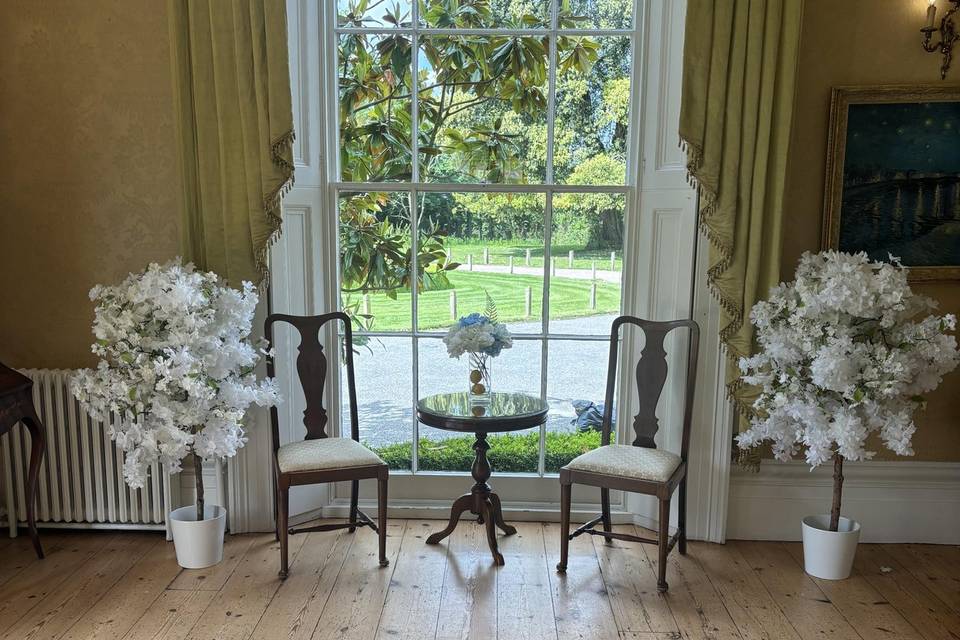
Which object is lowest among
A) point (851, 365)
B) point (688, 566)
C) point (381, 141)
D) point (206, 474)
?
point (688, 566)

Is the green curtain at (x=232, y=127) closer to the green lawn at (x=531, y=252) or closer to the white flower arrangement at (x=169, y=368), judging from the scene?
the white flower arrangement at (x=169, y=368)

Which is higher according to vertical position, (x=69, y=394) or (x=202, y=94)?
(x=202, y=94)

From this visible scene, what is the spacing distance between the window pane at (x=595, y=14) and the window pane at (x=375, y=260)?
1.13 metres

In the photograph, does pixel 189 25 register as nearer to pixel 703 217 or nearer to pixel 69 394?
pixel 69 394

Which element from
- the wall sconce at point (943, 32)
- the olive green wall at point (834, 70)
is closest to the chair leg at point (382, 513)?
the olive green wall at point (834, 70)

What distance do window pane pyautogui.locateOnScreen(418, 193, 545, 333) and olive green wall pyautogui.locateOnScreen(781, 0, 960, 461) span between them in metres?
1.16

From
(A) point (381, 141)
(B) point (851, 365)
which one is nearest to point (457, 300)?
(A) point (381, 141)

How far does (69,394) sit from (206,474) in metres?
0.69

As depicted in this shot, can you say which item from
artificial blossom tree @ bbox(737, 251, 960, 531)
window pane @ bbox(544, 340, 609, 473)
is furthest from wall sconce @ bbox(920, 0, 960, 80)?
window pane @ bbox(544, 340, 609, 473)

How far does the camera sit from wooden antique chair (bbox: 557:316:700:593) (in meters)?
3.00

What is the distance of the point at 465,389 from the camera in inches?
146

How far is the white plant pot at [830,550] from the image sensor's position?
3.10 m

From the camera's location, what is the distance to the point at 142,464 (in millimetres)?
3016

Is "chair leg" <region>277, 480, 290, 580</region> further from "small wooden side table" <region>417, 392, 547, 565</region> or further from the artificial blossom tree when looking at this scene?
the artificial blossom tree
